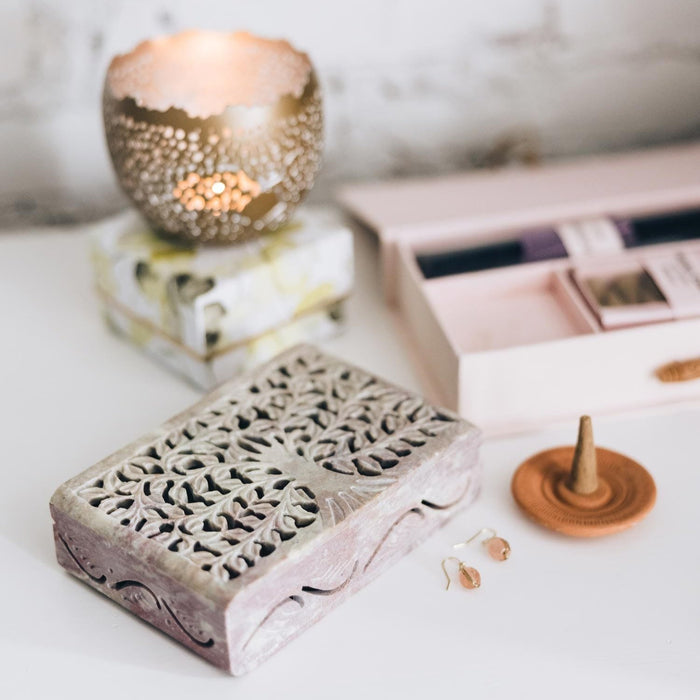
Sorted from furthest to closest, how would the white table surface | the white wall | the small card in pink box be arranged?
the white wall, the small card in pink box, the white table surface

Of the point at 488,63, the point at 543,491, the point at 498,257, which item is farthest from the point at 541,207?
the point at 543,491

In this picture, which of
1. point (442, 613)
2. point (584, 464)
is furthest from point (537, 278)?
point (442, 613)

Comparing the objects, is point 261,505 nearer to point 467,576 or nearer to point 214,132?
point 467,576

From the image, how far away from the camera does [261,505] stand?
0.55 metres

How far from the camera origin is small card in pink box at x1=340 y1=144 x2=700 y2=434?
0.69 metres

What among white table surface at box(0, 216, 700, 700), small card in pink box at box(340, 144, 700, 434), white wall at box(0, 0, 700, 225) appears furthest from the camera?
white wall at box(0, 0, 700, 225)

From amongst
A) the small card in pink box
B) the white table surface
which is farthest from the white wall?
the white table surface

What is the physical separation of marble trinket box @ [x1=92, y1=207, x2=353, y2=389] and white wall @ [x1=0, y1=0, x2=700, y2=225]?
22cm

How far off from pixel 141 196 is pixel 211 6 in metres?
0.29

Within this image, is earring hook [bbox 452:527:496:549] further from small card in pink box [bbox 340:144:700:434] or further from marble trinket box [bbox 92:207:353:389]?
marble trinket box [bbox 92:207:353:389]

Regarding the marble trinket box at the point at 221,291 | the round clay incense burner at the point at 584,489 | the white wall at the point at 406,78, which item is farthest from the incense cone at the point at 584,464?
the white wall at the point at 406,78

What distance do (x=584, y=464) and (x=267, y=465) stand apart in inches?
7.5

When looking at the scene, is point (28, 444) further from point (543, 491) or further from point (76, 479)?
point (543, 491)

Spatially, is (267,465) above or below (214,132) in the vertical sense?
below
